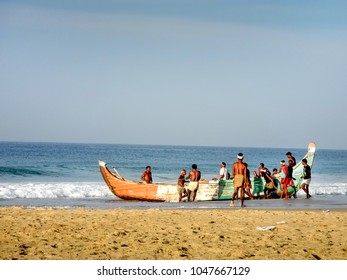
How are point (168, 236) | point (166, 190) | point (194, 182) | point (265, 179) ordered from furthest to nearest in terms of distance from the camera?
point (265, 179)
point (166, 190)
point (194, 182)
point (168, 236)

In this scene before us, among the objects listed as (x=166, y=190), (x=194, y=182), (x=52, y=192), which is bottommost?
(x=52, y=192)

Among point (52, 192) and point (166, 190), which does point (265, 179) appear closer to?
point (166, 190)

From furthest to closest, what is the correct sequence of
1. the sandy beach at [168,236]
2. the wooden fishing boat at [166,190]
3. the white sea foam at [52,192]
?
the white sea foam at [52,192], the wooden fishing boat at [166,190], the sandy beach at [168,236]

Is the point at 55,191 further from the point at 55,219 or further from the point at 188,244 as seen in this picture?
the point at 188,244

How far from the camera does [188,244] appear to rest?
7.33m

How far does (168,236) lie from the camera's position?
7.94 metres

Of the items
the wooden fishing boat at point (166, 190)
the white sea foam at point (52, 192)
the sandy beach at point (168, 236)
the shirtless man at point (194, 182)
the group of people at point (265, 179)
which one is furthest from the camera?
the white sea foam at point (52, 192)

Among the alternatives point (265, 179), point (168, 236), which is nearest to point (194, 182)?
point (265, 179)

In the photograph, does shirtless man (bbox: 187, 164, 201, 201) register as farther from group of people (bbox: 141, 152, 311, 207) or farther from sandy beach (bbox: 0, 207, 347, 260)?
sandy beach (bbox: 0, 207, 347, 260)

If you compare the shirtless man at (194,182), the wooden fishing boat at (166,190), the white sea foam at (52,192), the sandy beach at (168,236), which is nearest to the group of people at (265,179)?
the shirtless man at (194,182)

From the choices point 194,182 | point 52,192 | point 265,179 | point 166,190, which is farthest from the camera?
point 52,192

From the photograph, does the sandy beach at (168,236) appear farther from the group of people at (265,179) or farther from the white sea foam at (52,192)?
the white sea foam at (52,192)

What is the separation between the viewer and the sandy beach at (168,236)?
674 cm
